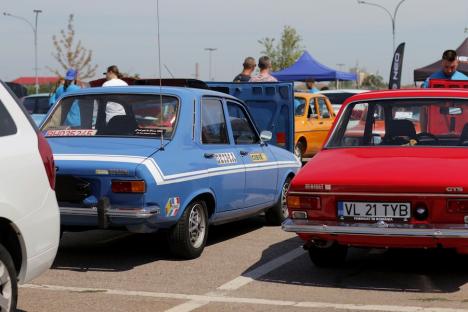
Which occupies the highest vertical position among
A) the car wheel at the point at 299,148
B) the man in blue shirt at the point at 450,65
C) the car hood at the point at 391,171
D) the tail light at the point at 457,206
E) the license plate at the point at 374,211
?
the man in blue shirt at the point at 450,65

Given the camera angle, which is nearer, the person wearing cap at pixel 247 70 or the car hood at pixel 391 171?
the car hood at pixel 391 171

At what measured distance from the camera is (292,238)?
372 inches

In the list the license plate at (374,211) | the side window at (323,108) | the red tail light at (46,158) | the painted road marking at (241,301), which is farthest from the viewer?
the side window at (323,108)

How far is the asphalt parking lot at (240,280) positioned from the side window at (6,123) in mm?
1466

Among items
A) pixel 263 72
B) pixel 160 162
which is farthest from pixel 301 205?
pixel 263 72

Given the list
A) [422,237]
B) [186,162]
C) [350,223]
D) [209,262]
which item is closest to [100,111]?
[186,162]

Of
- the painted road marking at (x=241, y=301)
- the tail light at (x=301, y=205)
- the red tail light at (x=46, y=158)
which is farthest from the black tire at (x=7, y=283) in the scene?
the tail light at (x=301, y=205)

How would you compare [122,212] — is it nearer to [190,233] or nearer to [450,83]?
[190,233]

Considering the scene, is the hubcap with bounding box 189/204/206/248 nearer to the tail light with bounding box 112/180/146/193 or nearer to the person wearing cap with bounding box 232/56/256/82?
the tail light with bounding box 112/180/146/193

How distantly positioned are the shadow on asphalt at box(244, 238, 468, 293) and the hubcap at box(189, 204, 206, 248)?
1.97 ft

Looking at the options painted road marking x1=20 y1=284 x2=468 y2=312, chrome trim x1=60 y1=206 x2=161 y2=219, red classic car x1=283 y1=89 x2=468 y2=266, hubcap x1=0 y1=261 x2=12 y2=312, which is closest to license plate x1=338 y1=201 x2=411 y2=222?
red classic car x1=283 y1=89 x2=468 y2=266

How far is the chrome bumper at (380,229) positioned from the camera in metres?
6.47

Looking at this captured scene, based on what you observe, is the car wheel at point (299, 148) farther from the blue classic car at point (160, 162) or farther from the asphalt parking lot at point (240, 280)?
the asphalt parking lot at point (240, 280)

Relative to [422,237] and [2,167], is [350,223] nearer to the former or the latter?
[422,237]
